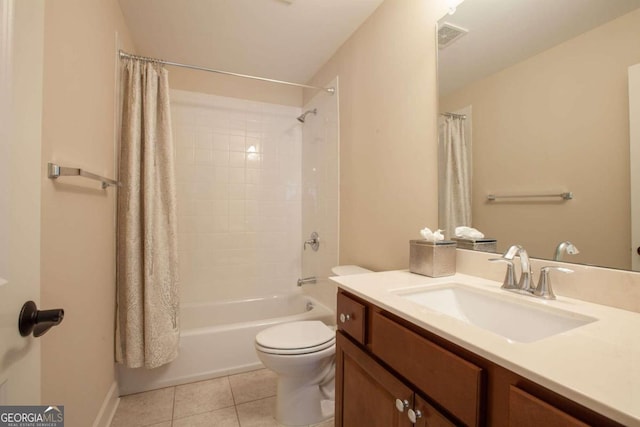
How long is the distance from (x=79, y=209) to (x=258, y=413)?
137 centimetres

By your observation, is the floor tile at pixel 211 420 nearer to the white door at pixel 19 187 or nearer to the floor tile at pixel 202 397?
the floor tile at pixel 202 397

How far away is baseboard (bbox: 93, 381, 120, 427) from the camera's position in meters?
1.29

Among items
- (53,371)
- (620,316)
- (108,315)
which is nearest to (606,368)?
(620,316)

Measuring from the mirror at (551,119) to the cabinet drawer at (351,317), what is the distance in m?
0.59

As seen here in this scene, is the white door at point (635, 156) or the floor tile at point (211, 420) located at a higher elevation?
the white door at point (635, 156)

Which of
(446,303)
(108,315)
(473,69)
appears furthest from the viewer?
(108,315)

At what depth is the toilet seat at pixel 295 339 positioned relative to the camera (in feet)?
4.37

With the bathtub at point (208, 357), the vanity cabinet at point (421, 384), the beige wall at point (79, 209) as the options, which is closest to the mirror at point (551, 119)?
the vanity cabinet at point (421, 384)

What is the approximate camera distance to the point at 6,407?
0.44 m

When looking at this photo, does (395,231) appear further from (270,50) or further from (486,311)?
(270,50)

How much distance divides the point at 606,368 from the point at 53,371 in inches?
56.9

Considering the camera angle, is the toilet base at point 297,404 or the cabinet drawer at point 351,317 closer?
the cabinet drawer at point 351,317

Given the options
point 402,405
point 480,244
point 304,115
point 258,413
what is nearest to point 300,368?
point 258,413

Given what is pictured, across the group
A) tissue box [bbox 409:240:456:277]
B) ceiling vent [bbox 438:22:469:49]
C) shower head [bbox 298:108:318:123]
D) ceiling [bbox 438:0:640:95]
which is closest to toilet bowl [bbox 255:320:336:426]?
tissue box [bbox 409:240:456:277]
